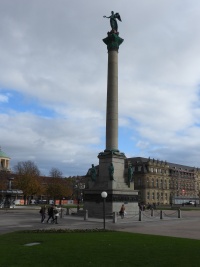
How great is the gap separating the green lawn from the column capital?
113ft

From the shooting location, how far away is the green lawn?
13125 millimetres

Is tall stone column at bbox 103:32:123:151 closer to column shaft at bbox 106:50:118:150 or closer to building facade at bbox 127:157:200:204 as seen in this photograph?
column shaft at bbox 106:50:118:150

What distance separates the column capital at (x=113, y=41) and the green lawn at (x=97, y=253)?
34524 mm

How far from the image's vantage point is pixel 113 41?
49250 millimetres

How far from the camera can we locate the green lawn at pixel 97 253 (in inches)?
517

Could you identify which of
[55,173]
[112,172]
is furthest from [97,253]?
[55,173]

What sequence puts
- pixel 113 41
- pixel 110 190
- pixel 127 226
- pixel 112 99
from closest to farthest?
pixel 127 226 < pixel 110 190 < pixel 112 99 < pixel 113 41

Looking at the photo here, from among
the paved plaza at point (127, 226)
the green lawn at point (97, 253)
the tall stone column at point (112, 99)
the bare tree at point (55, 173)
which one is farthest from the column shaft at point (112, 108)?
the bare tree at point (55, 173)

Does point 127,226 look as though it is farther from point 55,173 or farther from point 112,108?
point 55,173

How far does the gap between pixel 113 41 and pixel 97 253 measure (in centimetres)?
3880

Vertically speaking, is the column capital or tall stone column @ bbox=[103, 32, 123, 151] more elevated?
the column capital

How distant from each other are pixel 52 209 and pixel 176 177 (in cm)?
14716

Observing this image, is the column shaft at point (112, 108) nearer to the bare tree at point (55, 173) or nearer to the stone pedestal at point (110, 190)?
the stone pedestal at point (110, 190)

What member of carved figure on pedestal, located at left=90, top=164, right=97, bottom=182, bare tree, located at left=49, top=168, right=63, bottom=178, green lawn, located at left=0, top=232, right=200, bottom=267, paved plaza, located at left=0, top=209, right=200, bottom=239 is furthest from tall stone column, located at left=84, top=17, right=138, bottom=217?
bare tree, located at left=49, top=168, right=63, bottom=178
